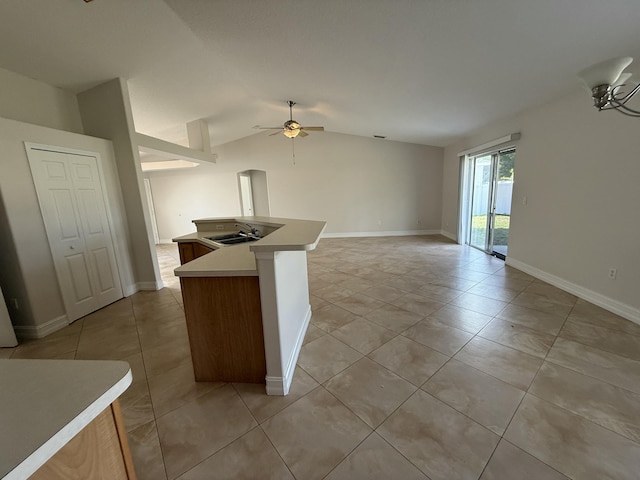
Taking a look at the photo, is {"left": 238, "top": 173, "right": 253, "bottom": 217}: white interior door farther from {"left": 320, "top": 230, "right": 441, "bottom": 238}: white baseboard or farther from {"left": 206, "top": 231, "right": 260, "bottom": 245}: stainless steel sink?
{"left": 206, "top": 231, "right": 260, "bottom": 245}: stainless steel sink

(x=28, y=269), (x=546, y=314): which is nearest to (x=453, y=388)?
(x=546, y=314)

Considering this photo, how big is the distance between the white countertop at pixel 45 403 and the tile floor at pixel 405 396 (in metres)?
1.02

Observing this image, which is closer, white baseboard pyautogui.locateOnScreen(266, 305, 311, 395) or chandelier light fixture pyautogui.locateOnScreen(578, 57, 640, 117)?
chandelier light fixture pyautogui.locateOnScreen(578, 57, 640, 117)

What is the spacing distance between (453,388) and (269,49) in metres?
3.70

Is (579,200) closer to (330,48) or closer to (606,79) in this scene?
(606,79)

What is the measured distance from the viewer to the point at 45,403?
57 cm

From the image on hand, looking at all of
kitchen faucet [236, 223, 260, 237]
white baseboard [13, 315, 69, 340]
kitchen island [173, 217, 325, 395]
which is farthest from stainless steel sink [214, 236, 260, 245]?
white baseboard [13, 315, 69, 340]

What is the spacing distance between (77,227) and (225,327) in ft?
8.67

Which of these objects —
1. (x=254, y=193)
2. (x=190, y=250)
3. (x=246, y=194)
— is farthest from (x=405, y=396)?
(x=254, y=193)

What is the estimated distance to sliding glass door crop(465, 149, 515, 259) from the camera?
4594 millimetres

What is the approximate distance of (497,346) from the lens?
219 cm

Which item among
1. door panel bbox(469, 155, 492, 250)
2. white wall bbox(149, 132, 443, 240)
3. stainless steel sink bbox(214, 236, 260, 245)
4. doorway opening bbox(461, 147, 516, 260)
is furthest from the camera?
white wall bbox(149, 132, 443, 240)

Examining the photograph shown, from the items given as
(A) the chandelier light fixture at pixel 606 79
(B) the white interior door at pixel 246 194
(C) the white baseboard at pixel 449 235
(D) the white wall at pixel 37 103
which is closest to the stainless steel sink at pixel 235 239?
(D) the white wall at pixel 37 103

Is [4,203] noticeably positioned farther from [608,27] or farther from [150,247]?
[608,27]
